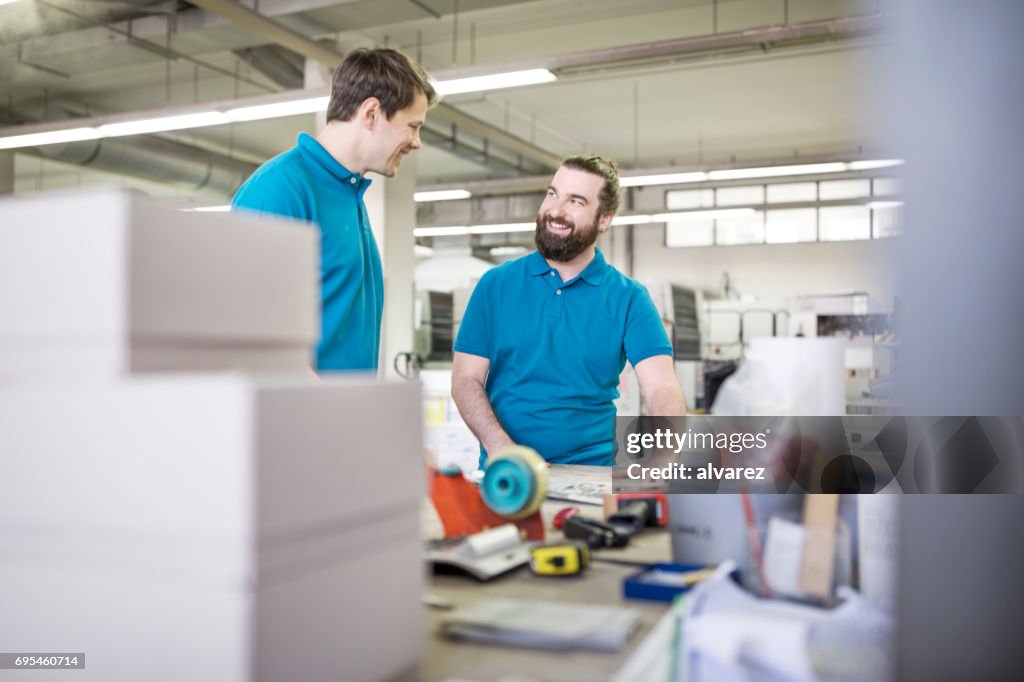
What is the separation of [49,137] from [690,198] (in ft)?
26.8

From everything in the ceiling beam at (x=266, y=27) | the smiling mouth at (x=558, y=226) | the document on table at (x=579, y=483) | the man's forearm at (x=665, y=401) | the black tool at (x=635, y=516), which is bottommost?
the document on table at (x=579, y=483)

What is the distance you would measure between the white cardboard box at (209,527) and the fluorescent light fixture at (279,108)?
4.51 meters

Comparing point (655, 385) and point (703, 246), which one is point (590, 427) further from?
point (703, 246)

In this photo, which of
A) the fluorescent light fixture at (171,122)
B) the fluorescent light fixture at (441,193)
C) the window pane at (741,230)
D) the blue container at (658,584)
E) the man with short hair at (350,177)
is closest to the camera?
the blue container at (658,584)

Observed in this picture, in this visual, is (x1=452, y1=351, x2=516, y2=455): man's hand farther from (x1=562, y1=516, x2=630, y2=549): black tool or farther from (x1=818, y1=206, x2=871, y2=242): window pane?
(x1=818, y1=206, x2=871, y2=242): window pane

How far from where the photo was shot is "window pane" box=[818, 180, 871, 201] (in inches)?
415

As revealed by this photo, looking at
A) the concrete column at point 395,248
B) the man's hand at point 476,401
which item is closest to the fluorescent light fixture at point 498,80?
the concrete column at point 395,248

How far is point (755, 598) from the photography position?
2.94 feet

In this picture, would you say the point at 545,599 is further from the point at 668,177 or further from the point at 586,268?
the point at 668,177

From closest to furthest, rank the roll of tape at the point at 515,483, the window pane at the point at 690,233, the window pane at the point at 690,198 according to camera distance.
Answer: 1. the roll of tape at the point at 515,483
2. the window pane at the point at 690,198
3. the window pane at the point at 690,233

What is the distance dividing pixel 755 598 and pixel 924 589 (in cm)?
19

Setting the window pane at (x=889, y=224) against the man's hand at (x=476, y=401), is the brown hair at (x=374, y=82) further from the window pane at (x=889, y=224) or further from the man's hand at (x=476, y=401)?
the window pane at (x=889, y=224)

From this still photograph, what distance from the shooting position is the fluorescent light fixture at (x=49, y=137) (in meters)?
5.89

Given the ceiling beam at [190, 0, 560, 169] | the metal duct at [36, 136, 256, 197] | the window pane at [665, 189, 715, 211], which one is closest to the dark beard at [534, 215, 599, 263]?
the ceiling beam at [190, 0, 560, 169]
